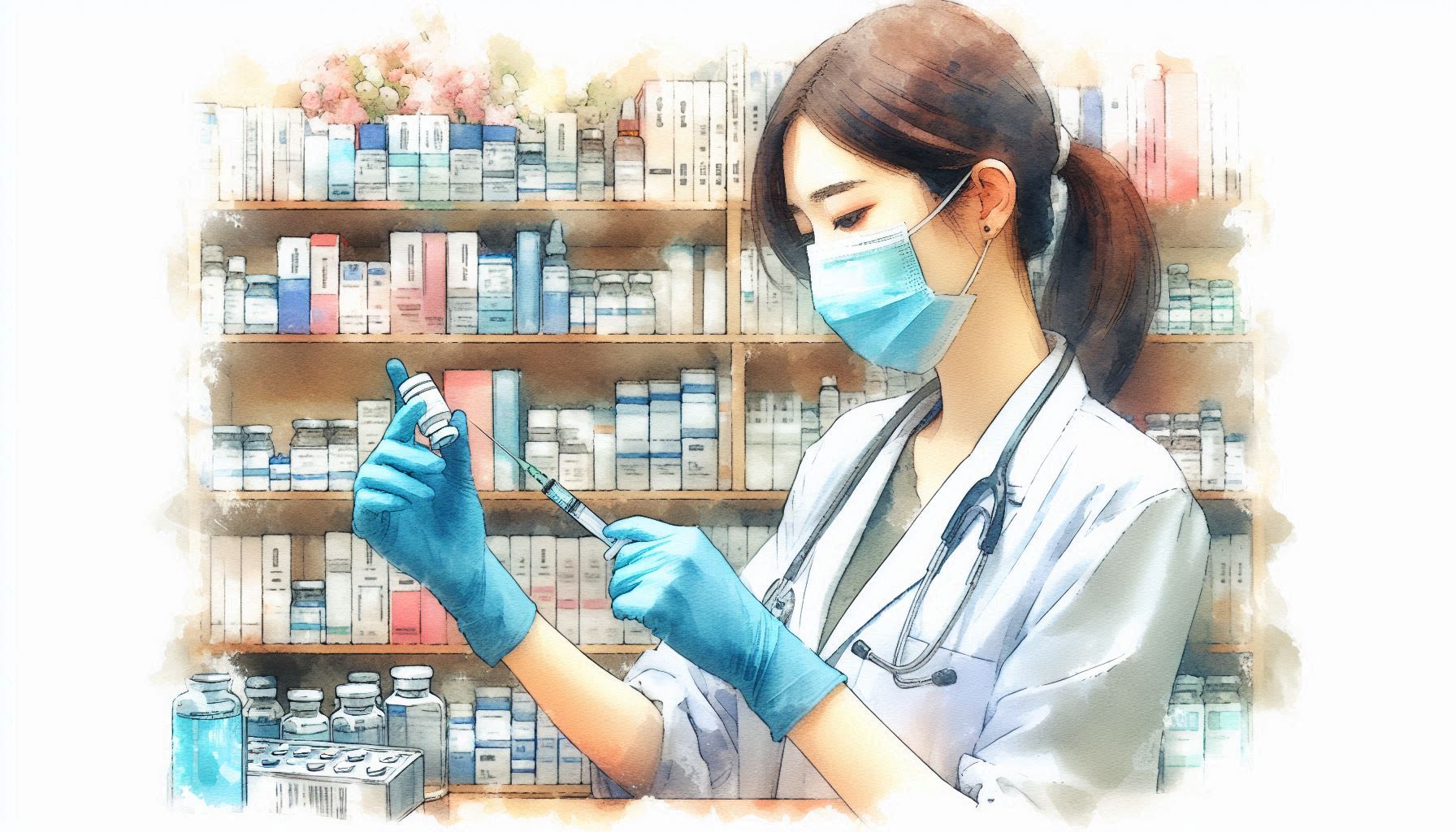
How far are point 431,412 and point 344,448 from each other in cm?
32

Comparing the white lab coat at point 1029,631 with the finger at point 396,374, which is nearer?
the white lab coat at point 1029,631

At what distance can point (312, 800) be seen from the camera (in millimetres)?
1586

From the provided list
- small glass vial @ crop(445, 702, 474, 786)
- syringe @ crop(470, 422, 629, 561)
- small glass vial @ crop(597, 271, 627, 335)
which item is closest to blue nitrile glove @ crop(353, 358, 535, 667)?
syringe @ crop(470, 422, 629, 561)

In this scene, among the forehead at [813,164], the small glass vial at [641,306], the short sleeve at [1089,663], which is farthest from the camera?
the small glass vial at [641,306]

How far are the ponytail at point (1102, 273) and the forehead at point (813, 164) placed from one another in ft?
1.11

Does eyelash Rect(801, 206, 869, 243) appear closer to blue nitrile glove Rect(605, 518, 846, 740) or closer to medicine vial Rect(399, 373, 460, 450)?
blue nitrile glove Rect(605, 518, 846, 740)

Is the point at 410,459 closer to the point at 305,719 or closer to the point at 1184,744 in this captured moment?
the point at 305,719

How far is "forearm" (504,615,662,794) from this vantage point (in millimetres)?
1545

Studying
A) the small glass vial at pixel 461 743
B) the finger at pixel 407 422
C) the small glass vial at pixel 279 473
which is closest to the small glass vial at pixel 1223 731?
the small glass vial at pixel 461 743

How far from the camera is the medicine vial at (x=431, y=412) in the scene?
1527mm

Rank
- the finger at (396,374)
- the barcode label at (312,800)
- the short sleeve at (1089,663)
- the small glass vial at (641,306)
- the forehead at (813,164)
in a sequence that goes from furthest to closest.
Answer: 1. the small glass vial at (641,306)
2. the finger at (396,374)
3. the barcode label at (312,800)
4. the forehead at (813,164)
5. the short sleeve at (1089,663)

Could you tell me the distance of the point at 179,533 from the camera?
5.73 ft

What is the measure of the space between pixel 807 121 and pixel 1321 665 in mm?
1207

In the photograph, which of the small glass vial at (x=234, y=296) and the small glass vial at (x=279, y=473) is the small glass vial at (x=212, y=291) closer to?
the small glass vial at (x=234, y=296)
